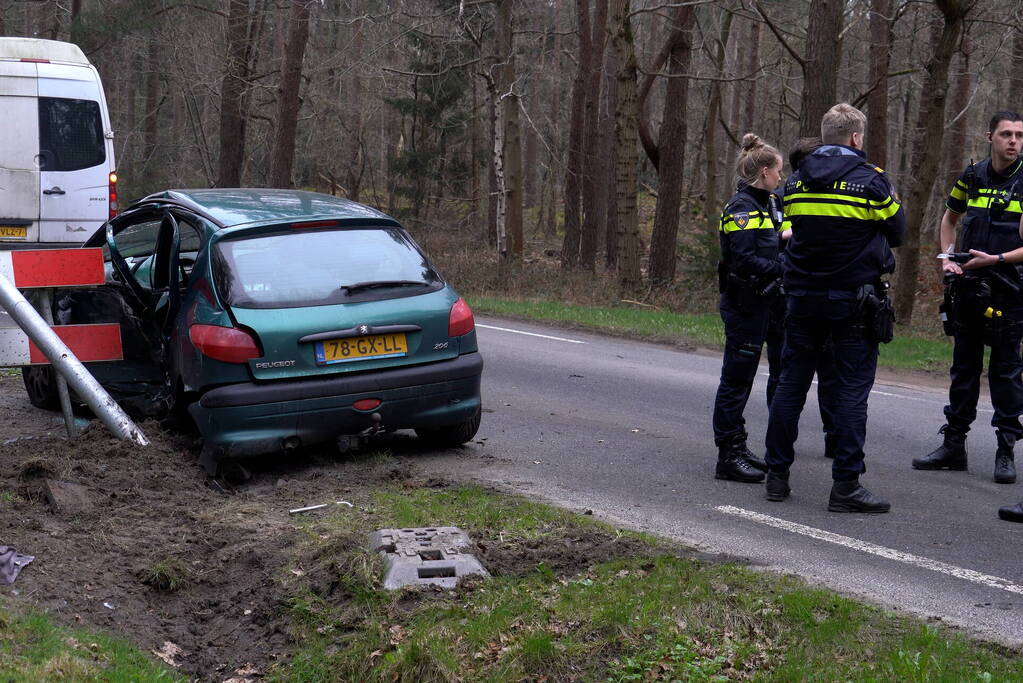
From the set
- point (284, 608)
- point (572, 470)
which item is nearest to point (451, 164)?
point (572, 470)

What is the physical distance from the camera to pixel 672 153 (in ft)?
75.5

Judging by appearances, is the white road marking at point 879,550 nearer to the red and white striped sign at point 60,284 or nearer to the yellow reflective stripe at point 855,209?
the yellow reflective stripe at point 855,209

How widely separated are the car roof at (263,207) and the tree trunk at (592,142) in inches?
783

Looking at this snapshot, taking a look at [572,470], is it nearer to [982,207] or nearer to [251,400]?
[251,400]

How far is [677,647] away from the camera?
157 inches

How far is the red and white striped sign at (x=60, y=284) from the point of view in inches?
268

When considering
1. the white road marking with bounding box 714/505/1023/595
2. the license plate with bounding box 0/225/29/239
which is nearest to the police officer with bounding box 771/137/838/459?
the white road marking with bounding box 714/505/1023/595

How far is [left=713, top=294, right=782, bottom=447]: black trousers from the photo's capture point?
673 centimetres

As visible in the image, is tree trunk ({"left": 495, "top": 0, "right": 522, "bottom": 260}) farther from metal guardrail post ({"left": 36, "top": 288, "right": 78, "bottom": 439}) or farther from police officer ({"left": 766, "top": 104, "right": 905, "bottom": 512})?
police officer ({"left": 766, "top": 104, "right": 905, "bottom": 512})

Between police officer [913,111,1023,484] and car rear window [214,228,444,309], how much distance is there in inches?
131

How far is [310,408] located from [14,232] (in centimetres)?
1067

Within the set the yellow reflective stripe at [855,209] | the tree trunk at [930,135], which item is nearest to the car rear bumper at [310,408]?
the yellow reflective stripe at [855,209]

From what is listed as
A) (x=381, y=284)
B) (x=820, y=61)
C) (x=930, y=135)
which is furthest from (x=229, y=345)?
(x=930, y=135)

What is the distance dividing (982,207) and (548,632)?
436 cm
